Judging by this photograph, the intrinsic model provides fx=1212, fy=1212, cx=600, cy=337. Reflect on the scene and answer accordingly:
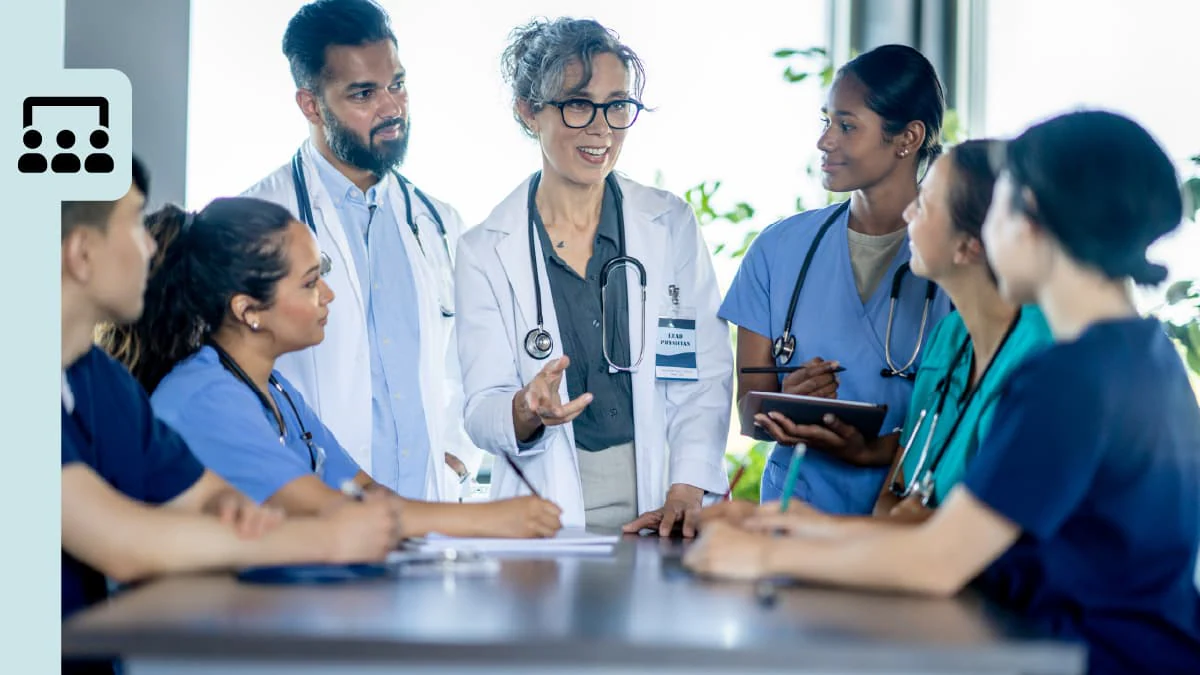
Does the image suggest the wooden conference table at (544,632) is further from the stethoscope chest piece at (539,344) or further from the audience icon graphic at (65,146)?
the stethoscope chest piece at (539,344)

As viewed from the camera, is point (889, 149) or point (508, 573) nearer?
point (508, 573)

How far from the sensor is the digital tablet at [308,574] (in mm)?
1445

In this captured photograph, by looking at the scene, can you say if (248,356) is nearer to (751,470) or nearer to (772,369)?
(772,369)

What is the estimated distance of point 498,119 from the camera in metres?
3.76

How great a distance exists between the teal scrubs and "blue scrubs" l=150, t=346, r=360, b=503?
99cm

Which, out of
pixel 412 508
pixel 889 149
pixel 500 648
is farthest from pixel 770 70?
pixel 500 648

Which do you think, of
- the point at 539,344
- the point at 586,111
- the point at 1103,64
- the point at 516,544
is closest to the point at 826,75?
the point at 1103,64

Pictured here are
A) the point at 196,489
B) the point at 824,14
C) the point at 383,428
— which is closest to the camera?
the point at 196,489

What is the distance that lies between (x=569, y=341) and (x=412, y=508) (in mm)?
718

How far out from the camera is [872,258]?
2.53 metres

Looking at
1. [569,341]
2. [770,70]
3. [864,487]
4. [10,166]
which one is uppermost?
[770,70]

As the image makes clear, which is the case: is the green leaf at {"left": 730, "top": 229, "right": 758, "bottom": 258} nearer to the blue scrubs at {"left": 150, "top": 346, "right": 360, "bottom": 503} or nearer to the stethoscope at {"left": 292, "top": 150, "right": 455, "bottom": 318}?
the stethoscope at {"left": 292, "top": 150, "right": 455, "bottom": 318}

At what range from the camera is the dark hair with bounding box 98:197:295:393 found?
2.03 meters

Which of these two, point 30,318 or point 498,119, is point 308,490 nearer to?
point 30,318
